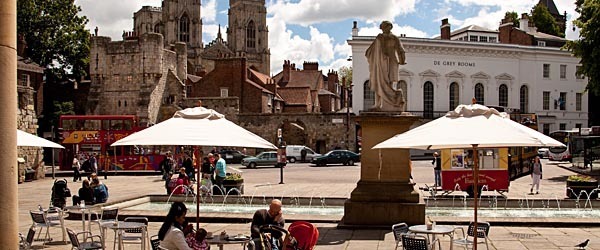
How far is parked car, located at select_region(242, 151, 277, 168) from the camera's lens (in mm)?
45750

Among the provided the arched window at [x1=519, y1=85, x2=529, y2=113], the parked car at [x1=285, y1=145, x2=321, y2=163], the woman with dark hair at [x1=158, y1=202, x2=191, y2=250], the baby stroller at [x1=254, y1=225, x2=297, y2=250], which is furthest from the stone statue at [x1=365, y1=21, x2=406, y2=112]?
the arched window at [x1=519, y1=85, x2=529, y2=113]

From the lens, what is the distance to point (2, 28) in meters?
4.32

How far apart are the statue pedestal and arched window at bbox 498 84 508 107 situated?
1853 inches

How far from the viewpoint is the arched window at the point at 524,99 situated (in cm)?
5881

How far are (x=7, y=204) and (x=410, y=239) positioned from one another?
5.46 metres

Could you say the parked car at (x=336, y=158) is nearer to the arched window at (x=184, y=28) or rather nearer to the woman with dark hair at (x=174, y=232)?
the woman with dark hair at (x=174, y=232)

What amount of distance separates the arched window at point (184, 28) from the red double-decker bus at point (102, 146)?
8539 cm

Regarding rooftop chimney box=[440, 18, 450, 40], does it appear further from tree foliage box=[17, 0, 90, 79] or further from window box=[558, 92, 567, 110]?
→ tree foliage box=[17, 0, 90, 79]

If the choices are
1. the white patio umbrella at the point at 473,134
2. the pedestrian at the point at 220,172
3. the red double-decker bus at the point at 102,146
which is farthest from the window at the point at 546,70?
the white patio umbrella at the point at 473,134

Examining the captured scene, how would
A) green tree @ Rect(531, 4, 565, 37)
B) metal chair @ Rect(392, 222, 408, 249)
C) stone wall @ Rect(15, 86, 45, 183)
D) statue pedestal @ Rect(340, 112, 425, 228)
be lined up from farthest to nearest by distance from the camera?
green tree @ Rect(531, 4, 565, 37)
stone wall @ Rect(15, 86, 45, 183)
statue pedestal @ Rect(340, 112, 425, 228)
metal chair @ Rect(392, 222, 408, 249)

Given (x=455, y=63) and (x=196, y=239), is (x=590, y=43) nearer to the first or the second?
(x=455, y=63)

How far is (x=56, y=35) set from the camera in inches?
2415

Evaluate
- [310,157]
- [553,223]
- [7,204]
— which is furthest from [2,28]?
[310,157]

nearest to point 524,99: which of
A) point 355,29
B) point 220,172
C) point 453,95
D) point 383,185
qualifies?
point 453,95
